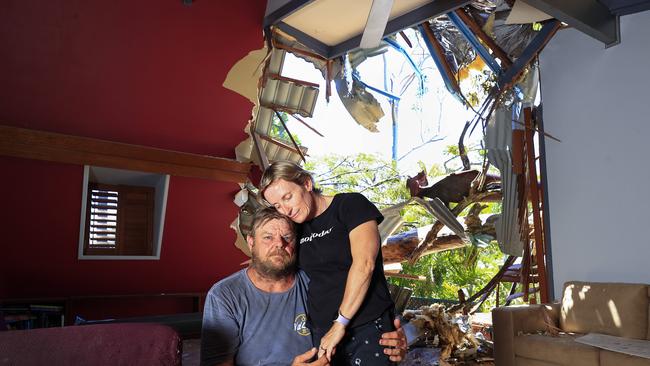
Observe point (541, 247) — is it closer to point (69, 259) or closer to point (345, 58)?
point (345, 58)

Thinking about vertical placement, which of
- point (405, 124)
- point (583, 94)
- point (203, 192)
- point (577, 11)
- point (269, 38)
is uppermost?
point (405, 124)

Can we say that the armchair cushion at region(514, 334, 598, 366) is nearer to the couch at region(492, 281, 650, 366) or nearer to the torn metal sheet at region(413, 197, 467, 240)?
the couch at region(492, 281, 650, 366)

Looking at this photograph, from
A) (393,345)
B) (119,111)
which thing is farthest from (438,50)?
(393,345)

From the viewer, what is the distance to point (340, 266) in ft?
6.54

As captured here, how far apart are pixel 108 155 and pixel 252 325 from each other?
3677 millimetres

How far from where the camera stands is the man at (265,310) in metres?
1.96

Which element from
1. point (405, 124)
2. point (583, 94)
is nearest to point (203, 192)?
point (583, 94)

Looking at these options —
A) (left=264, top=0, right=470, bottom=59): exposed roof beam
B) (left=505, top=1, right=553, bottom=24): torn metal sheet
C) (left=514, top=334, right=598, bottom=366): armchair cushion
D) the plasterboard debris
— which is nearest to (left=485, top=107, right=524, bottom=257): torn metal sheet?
(left=505, top=1, right=553, bottom=24): torn metal sheet

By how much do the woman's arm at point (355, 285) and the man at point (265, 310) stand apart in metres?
0.07

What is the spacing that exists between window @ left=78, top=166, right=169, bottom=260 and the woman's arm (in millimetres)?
4038

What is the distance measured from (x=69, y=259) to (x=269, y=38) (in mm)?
3324

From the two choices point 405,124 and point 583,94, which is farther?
point 405,124

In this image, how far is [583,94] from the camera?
17.7ft

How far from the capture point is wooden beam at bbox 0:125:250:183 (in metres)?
4.60
